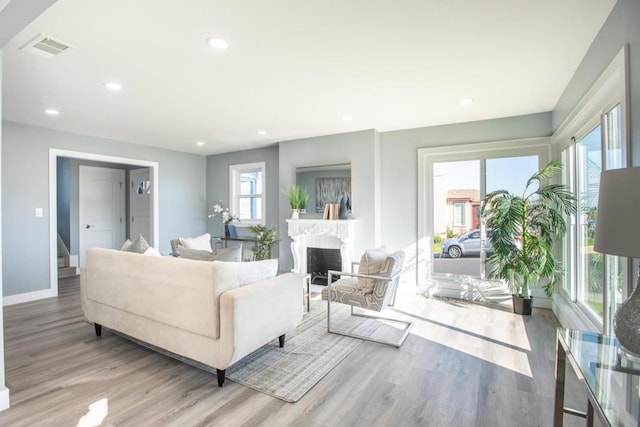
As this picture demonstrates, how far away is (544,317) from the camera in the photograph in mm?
A: 3781

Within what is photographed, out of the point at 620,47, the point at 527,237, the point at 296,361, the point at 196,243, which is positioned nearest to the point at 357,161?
the point at 527,237

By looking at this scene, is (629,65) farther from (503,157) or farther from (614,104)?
(503,157)

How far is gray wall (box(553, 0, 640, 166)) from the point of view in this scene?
1.72 meters

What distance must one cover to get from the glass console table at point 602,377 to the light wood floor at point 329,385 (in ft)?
2.26

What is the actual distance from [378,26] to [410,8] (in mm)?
253

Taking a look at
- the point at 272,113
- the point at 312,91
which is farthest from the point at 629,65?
the point at 272,113

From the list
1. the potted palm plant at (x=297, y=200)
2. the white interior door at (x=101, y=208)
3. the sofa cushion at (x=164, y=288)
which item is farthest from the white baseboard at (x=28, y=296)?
the potted palm plant at (x=297, y=200)

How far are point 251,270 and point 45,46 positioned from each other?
2.24m

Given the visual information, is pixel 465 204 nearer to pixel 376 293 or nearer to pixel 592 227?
pixel 592 227

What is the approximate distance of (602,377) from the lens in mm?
1201

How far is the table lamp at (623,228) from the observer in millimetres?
1144

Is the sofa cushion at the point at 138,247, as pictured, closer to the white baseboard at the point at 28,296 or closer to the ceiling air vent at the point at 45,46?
the ceiling air vent at the point at 45,46

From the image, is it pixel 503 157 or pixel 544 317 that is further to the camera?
pixel 503 157

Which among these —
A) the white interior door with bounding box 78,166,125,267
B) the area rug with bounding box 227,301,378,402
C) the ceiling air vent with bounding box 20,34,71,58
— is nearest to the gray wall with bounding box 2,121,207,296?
the white interior door with bounding box 78,166,125,267
